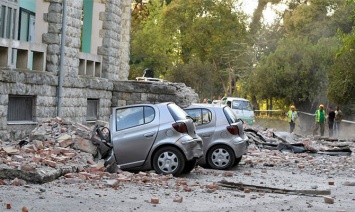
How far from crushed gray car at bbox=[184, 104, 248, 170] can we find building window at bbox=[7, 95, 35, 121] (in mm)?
5173

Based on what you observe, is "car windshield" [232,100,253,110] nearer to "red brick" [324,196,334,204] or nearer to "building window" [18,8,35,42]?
"building window" [18,8,35,42]

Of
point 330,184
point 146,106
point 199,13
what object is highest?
point 199,13

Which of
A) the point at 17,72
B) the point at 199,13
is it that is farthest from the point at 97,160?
the point at 199,13

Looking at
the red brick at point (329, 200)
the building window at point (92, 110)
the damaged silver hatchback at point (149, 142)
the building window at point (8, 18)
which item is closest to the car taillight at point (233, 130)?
the damaged silver hatchback at point (149, 142)

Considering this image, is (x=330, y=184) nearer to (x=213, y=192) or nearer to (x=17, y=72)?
Answer: (x=213, y=192)

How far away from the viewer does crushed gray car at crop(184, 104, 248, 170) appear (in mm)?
20922

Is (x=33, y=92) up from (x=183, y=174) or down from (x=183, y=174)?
up

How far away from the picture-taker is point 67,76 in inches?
1048

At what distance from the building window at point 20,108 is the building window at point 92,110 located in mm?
4386

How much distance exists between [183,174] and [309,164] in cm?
616

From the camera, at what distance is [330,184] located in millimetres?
18188

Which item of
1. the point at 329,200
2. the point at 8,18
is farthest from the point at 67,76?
the point at 329,200

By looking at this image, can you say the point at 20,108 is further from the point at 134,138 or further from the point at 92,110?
the point at 134,138

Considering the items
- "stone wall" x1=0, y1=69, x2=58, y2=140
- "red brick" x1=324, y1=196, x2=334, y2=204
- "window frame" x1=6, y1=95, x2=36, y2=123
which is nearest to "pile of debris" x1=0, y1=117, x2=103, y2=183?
"stone wall" x1=0, y1=69, x2=58, y2=140
